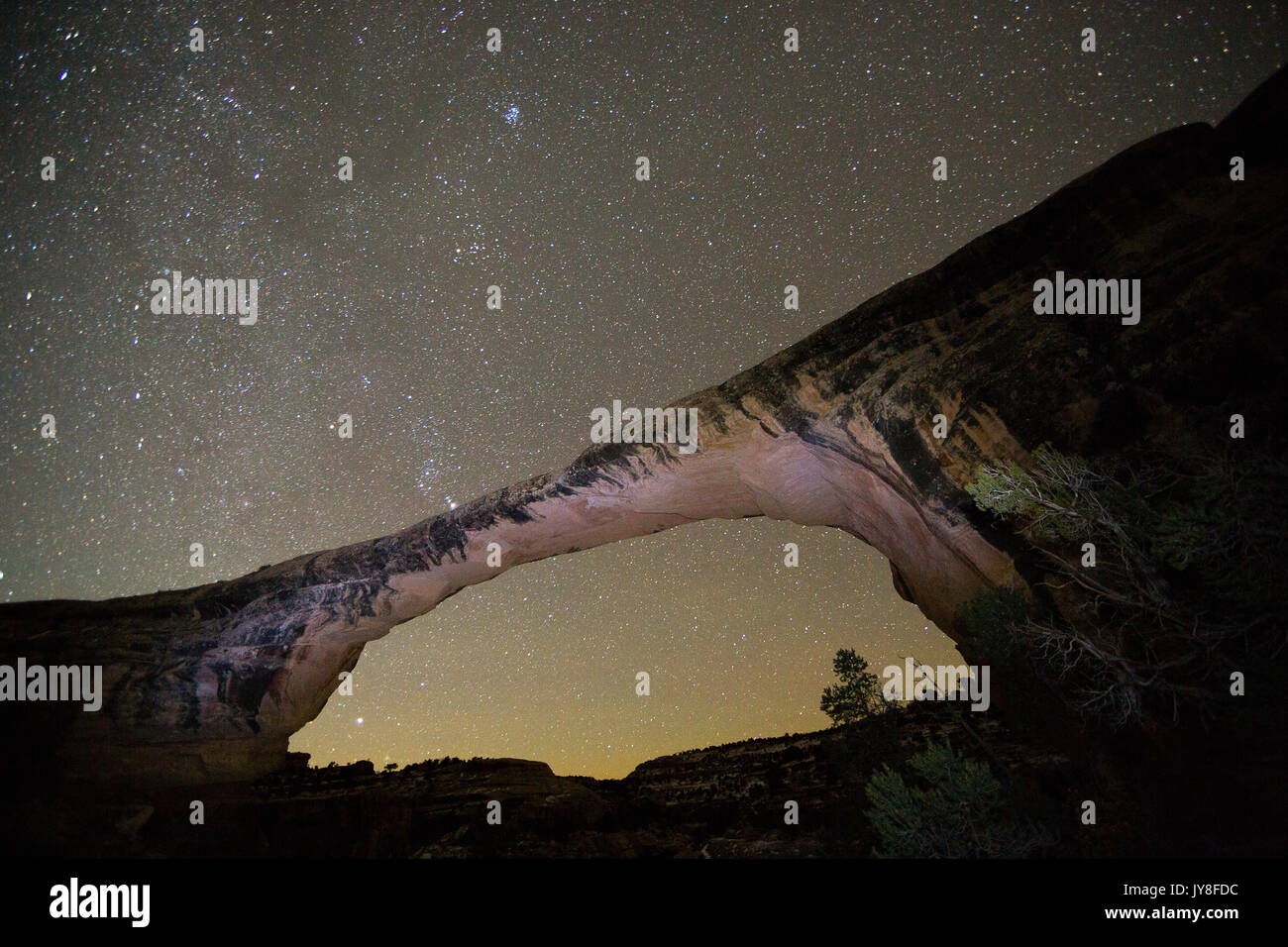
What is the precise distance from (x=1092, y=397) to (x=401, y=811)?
20.1 meters

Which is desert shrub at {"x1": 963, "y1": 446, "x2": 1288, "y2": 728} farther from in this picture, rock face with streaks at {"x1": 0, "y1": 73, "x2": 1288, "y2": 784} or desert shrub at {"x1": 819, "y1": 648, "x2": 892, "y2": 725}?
desert shrub at {"x1": 819, "y1": 648, "x2": 892, "y2": 725}

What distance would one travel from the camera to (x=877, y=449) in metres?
12.8

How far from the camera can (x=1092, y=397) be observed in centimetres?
1023

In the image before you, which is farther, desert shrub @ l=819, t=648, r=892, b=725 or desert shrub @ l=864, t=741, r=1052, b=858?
desert shrub @ l=819, t=648, r=892, b=725

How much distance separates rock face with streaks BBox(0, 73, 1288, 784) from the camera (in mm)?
9844

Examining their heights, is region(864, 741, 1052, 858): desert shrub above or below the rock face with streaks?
below

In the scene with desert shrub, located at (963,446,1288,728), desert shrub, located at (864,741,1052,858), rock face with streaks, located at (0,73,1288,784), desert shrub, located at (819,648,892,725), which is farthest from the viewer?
desert shrub, located at (819,648,892,725)

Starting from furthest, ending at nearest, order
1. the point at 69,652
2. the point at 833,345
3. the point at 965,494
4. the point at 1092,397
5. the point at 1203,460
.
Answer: the point at 69,652 → the point at 833,345 → the point at 965,494 → the point at 1092,397 → the point at 1203,460

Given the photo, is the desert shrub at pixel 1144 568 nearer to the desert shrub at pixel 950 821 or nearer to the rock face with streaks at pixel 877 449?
the rock face with streaks at pixel 877 449

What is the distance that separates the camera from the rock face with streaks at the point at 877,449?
32.3 ft

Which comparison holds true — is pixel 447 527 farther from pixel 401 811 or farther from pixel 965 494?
pixel 965 494

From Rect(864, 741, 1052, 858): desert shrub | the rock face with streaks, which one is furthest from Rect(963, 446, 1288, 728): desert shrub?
Rect(864, 741, 1052, 858): desert shrub

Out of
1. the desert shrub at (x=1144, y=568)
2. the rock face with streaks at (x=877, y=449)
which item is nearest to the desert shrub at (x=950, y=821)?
the desert shrub at (x=1144, y=568)
